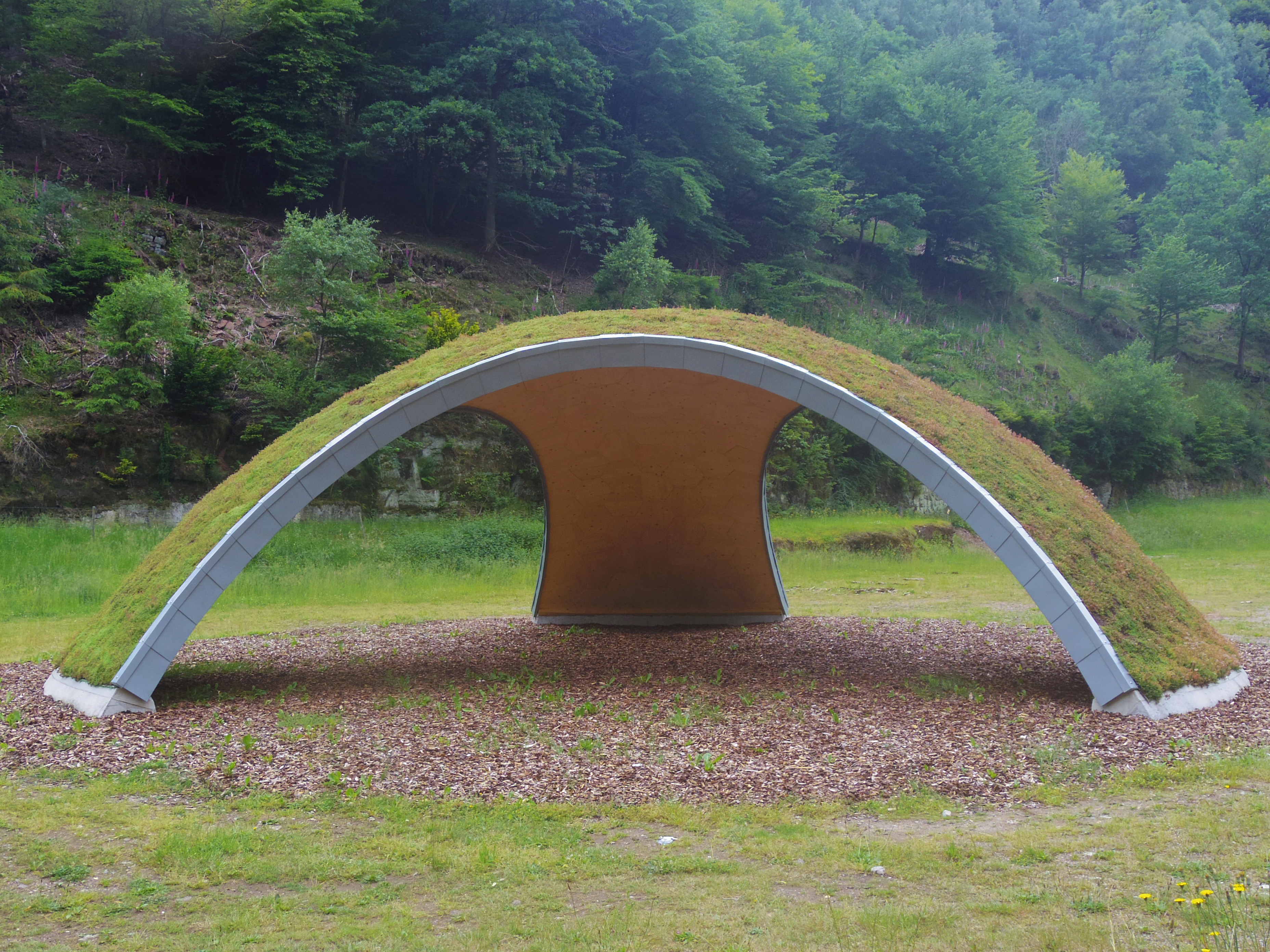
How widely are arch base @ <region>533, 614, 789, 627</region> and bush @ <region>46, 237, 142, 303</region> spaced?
47.9ft

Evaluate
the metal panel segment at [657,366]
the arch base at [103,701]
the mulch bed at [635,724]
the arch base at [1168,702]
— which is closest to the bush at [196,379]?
the mulch bed at [635,724]

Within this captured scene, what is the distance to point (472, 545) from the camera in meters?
19.4

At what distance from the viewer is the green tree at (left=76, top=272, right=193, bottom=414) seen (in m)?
18.7

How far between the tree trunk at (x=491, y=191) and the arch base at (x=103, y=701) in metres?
23.4

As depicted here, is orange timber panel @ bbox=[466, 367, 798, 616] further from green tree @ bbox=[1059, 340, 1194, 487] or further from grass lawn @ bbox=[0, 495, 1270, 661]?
green tree @ bbox=[1059, 340, 1194, 487]

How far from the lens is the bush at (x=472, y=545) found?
18703 mm

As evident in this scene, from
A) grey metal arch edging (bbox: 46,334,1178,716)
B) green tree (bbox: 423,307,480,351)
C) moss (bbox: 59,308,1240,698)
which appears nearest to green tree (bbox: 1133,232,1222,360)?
green tree (bbox: 423,307,480,351)

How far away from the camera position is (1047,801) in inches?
213

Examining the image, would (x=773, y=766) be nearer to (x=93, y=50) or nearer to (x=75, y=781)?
(x=75, y=781)

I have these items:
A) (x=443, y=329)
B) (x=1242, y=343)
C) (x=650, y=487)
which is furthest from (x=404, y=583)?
(x=1242, y=343)

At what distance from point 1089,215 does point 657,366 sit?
42.1 metres

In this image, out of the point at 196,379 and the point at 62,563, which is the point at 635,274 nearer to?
the point at 196,379

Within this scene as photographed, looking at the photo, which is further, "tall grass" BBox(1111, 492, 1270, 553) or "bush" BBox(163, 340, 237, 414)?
"tall grass" BBox(1111, 492, 1270, 553)

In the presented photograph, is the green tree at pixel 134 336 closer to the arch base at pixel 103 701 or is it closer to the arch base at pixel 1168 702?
the arch base at pixel 103 701
